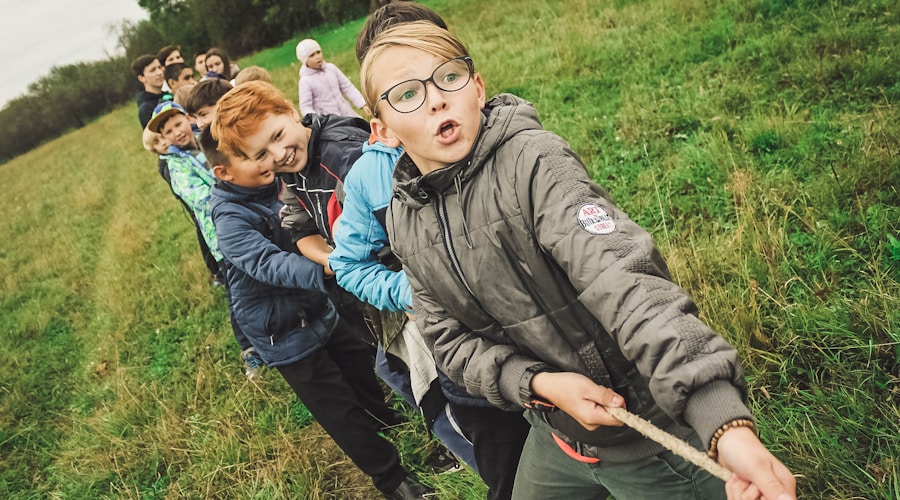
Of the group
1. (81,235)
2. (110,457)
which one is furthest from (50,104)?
(110,457)

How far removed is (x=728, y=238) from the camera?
3.10 m

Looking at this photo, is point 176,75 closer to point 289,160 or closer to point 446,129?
point 289,160

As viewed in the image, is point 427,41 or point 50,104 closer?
point 427,41

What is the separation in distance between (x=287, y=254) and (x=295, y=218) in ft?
0.71

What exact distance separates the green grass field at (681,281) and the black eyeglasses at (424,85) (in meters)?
1.74

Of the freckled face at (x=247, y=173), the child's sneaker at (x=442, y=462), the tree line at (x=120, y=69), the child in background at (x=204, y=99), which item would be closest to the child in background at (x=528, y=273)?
the freckled face at (x=247, y=173)

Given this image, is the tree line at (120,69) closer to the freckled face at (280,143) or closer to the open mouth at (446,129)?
the freckled face at (280,143)

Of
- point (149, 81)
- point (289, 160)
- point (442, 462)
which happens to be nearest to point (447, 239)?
point (289, 160)

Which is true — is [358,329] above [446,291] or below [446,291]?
below

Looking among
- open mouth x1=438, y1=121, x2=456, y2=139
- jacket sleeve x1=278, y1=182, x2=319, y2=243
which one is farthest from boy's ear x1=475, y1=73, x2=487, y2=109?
jacket sleeve x1=278, y1=182, x2=319, y2=243

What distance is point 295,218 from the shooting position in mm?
2693

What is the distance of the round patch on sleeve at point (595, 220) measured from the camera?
113cm

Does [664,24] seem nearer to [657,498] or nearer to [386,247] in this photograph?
[386,247]

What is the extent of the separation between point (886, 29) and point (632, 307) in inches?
188
